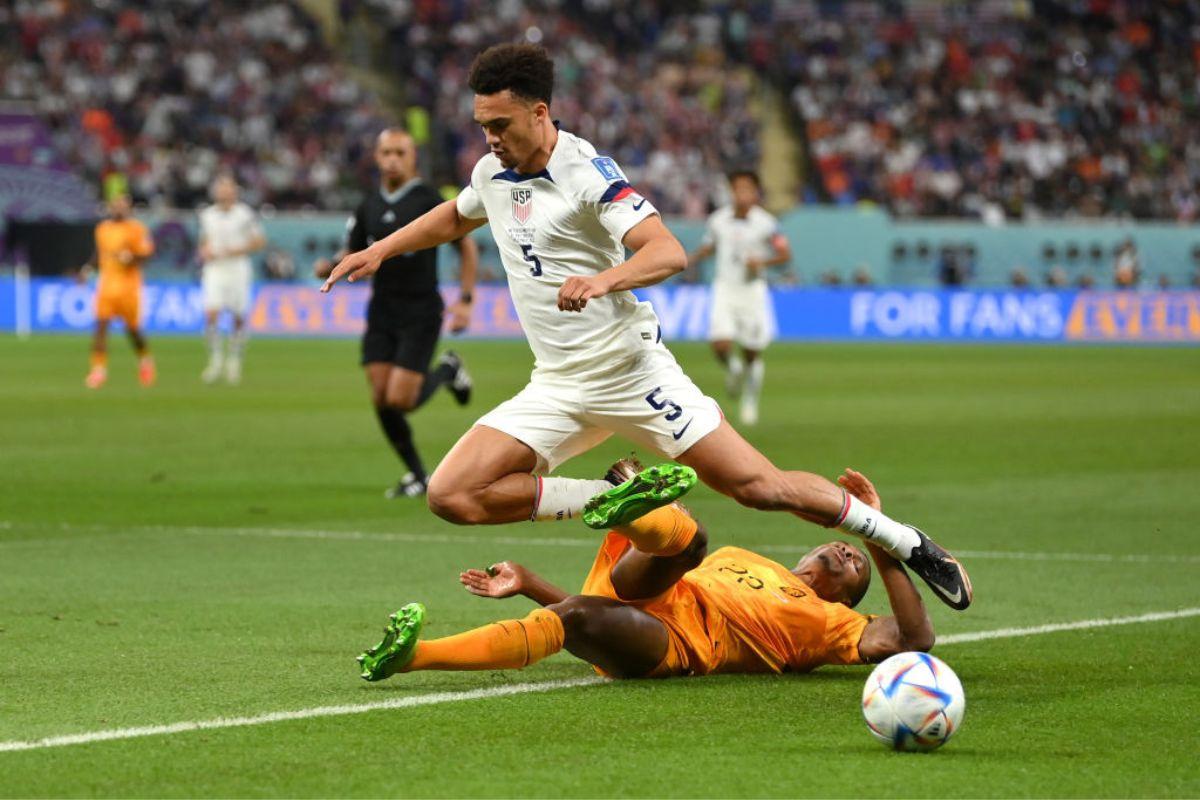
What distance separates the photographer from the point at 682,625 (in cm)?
714

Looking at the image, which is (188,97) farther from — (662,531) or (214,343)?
(662,531)

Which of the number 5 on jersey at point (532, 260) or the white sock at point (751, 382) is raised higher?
the number 5 on jersey at point (532, 260)

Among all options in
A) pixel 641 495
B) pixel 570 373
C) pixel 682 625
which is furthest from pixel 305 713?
pixel 570 373

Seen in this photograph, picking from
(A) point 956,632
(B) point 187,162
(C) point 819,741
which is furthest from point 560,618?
(B) point 187,162

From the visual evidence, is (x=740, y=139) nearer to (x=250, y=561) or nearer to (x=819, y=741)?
(x=250, y=561)

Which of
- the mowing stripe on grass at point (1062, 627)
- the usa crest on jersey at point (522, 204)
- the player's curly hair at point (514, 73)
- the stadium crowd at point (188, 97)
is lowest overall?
the mowing stripe on grass at point (1062, 627)

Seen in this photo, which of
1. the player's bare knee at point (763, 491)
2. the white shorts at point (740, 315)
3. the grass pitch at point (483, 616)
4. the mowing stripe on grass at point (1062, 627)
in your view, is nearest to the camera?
the grass pitch at point (483, 616)

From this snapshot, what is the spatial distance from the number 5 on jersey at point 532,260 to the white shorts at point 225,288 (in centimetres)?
2007

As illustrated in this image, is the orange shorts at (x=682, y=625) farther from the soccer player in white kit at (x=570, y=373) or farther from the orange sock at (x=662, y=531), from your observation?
the soccer player in white kit at (x=570, y=373)

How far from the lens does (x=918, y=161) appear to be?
4472 centimetres

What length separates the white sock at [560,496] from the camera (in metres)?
7.52

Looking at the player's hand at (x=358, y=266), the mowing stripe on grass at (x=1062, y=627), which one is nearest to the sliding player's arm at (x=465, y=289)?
the player's hand at (x=358, y=266)

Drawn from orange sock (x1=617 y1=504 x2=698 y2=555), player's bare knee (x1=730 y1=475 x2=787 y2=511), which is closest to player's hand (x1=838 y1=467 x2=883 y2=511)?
player's bare knee (x1=730 y1=475 x2=787 y2=511)

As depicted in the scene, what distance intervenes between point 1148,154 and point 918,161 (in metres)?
5.08
